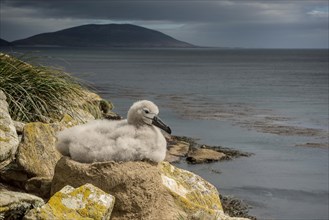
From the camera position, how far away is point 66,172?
696cm

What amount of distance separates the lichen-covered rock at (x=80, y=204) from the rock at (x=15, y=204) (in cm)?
36

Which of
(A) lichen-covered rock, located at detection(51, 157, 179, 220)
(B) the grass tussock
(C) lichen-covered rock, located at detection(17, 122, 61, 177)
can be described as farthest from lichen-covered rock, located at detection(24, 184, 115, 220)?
(B) the grass tussock

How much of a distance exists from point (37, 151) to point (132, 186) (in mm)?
1678

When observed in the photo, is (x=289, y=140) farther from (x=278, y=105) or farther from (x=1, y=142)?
(x=1, y=142)

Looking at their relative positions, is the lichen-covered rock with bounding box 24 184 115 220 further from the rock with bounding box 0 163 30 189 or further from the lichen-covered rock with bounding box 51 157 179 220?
the rock with bounding box 0 163 30 189

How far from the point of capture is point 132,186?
269 inches

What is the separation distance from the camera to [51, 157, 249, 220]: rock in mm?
6809

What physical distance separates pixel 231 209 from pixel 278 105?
31673 mm

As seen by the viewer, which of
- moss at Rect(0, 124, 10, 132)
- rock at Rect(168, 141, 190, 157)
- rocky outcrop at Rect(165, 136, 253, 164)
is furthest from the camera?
rock at Rect(168, 141, 190, 157)

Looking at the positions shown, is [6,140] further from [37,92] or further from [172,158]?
[172,158]

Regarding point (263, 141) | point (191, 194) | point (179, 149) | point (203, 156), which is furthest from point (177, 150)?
point (191, 194)

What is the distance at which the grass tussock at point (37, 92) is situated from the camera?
10.2 metres

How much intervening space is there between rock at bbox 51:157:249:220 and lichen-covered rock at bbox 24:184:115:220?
343 mm

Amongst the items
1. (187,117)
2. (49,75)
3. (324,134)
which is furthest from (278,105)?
(49,75)
